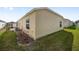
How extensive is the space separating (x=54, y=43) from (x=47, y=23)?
Answer: 21cm

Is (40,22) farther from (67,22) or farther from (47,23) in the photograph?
(67,22)

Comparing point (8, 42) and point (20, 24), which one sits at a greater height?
point (20, 24)

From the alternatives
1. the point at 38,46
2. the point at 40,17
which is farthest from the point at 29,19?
the point at 38,46

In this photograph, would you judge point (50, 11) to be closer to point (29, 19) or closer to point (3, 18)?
point (29, 19)

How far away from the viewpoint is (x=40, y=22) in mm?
2654

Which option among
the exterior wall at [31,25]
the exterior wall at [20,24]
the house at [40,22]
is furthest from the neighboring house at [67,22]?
the exterior wall at [20,24]

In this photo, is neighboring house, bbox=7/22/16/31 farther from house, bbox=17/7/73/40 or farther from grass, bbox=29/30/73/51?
grass, bbox=29/30/73/51

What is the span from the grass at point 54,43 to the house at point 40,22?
Result: 47 mm

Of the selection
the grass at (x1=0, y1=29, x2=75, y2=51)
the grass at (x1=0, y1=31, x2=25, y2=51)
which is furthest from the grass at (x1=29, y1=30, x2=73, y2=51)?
the grass at (x1=0, y1=31, x2=25, y2=51)

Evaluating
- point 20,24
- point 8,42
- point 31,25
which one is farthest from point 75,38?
point 8,42

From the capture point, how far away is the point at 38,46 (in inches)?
104

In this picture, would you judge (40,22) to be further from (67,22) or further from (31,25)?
(67,22)
